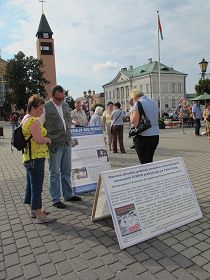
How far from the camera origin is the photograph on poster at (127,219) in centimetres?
345

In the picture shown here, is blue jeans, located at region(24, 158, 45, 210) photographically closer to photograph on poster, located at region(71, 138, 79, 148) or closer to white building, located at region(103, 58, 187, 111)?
photograph on poster, located at region(71, 138, 79, 148)

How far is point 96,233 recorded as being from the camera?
13.0ft

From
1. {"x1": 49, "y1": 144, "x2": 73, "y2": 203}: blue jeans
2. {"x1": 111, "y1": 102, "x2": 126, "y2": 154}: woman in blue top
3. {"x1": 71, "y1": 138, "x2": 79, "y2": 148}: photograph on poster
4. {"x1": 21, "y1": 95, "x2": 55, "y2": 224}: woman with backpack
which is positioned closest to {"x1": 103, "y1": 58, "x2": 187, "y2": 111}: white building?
{"x1": 111, "y1": 102, "x2": 126, "y2": 154}: woman in blue top

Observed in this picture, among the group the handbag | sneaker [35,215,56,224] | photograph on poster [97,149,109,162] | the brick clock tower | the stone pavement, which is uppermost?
the brick clock tower

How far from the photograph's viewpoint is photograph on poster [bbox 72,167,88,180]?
5641 millimetres

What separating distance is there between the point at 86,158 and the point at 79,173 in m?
0.34

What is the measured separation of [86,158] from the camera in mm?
5848

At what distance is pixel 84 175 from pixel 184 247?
2.68m

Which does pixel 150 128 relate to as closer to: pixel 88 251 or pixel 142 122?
pixel 142 122

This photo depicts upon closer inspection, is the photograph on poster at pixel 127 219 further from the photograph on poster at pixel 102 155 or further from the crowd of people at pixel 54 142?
the photograph on poster at pixel 102 155

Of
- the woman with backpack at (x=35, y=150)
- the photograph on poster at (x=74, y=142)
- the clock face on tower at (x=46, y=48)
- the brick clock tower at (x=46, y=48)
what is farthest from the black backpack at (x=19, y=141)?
the clock face on tower at (x=46, y=48)

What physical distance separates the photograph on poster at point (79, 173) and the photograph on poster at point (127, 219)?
7.39 feet

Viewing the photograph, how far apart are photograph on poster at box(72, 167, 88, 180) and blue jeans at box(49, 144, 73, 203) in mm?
276

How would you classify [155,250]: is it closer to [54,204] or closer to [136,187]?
[136,187]
